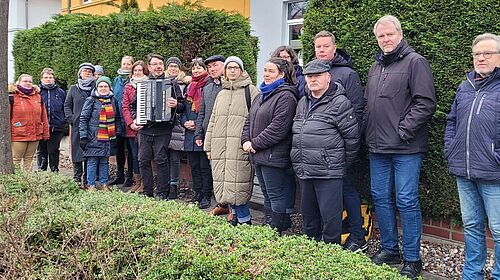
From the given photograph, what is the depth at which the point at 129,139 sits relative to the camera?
28.4ft

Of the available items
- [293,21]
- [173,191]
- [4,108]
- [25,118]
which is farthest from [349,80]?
[293,21]

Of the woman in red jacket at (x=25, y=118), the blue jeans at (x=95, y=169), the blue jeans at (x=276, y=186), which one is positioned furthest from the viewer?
the woman in red jacket at (x=25, y=118)

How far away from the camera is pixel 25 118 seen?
872cm

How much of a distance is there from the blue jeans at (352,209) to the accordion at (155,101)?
9.55ft

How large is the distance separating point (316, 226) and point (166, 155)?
3.02 metres

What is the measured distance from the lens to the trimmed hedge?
5137 millimetres

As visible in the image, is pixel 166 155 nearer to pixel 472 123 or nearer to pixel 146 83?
pixel 146 83

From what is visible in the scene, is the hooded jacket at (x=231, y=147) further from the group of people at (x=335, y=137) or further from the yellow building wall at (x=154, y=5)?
the yellow building wall at (x=154, y=5)

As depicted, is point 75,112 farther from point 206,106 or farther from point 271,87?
point 271,87

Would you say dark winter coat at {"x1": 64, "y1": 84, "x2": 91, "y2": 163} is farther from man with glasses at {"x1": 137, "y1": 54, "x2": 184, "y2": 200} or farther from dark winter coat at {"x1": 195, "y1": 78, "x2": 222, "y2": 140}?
dark winter coat at {"x1": 195, "y1": 78, "x2": 222, "y2": 140}

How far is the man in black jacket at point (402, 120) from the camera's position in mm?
4707

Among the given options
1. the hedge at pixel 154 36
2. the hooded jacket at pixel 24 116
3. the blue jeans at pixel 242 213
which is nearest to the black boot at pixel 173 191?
the blue jeans at pixel 242 213

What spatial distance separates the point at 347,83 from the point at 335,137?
0.64 metres

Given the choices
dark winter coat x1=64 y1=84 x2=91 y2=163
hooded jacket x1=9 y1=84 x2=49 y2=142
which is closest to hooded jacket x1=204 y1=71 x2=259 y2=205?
dark winter coat x1=64 y1=84 x2=91 y2=163
